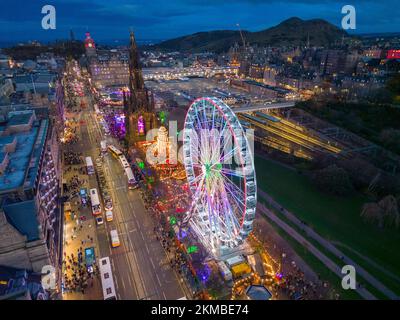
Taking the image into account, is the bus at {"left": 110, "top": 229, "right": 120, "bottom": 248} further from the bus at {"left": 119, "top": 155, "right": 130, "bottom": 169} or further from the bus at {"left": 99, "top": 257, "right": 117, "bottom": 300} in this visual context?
the bus at {"left": 119, "top": 155, "right": 130, "bottom": 169}

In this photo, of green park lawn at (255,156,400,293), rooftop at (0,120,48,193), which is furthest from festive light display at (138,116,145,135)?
green park lawn at (255,156,400,293)

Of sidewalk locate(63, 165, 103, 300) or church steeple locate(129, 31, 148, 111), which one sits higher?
church steeple locate(129, 31, 148, 111)

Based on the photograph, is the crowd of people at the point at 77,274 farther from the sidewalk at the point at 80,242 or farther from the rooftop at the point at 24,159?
the rooftop at the point at 24,159

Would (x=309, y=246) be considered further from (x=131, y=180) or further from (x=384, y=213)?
(x=131, y=180)

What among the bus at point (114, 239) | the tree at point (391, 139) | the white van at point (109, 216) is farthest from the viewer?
the tree at point (391, 139)

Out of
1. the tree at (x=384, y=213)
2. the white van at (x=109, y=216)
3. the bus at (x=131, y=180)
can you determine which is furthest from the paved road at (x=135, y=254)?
the tree at (x=384, y=213)
